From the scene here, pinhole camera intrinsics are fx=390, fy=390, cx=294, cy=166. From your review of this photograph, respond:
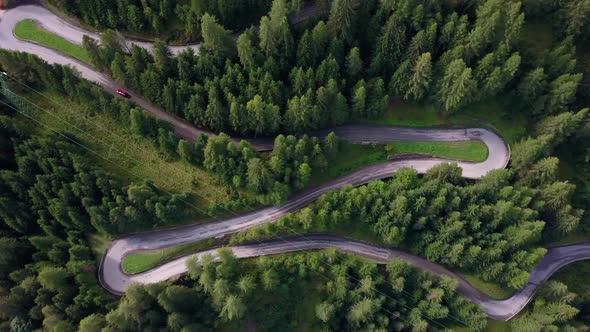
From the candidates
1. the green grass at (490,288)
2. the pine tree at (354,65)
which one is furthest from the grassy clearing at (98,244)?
the green grass at (490,288)

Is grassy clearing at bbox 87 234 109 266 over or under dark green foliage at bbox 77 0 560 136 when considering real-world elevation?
under

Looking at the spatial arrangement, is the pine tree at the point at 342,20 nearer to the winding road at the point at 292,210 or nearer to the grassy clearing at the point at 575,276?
the winding road at the point at 292,210

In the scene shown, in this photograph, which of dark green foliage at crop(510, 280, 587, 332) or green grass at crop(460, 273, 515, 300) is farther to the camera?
green grass at crop(460, 273, 515, 300)

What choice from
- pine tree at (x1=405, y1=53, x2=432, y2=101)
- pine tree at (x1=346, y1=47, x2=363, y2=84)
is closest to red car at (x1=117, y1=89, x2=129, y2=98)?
pine tree at (x1=346, y1=47, x2=363, y2=84)

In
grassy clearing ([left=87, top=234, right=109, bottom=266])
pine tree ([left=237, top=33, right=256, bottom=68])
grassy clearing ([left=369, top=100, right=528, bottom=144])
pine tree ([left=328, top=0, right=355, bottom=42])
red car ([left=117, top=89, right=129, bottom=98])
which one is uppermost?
pine tree ([left=328, top=0, right=355, bottom=42])

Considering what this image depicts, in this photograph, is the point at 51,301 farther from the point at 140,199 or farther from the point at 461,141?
the point at 461,141

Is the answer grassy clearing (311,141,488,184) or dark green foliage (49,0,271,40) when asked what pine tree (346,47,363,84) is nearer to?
grassy clearing (311,141,488,184)
